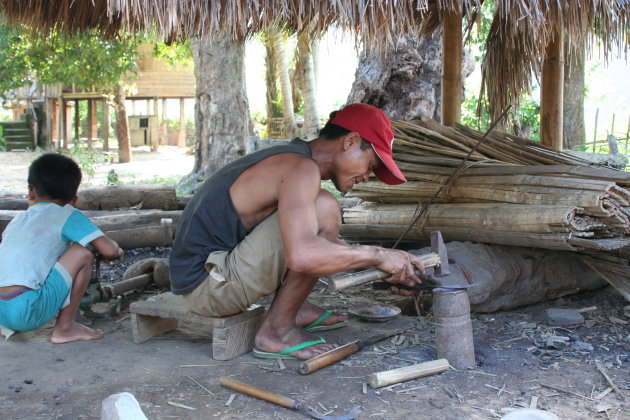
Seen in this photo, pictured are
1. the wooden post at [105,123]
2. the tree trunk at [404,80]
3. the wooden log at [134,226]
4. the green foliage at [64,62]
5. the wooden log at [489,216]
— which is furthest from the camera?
the wooden post at [105,123]

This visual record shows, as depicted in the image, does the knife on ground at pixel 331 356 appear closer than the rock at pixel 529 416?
No

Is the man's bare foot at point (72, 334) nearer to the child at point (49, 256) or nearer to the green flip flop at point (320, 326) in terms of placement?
the child at point (49, 256)

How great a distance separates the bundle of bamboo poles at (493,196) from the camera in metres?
3.36

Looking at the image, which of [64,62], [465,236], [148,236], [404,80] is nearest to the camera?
[465,236]

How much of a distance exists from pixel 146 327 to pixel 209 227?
0.79 meters

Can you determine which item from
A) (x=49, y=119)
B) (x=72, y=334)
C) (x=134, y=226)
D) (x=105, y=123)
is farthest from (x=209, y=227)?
(x=49, y=119)

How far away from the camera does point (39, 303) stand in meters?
3.25

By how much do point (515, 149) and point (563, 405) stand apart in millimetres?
2098

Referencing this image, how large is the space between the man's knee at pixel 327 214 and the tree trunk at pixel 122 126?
1499 cm

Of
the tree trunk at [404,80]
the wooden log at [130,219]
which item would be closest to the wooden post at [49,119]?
the tree trunk at [404,80]

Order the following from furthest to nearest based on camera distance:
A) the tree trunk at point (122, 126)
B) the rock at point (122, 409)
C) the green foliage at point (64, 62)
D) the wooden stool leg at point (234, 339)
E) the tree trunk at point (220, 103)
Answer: the tree trunk at point (122, 126) → the green foliage at point (64, 62) → the tree trunk at point (220, 103) → the wooden stool leg at point (234, 339) → the rock at point (122, 409)

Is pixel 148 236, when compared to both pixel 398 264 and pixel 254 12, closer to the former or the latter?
pixel 254 12

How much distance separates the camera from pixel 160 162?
18.9 meters

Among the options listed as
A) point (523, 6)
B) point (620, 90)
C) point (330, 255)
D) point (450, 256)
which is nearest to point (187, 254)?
point (330, 255)
